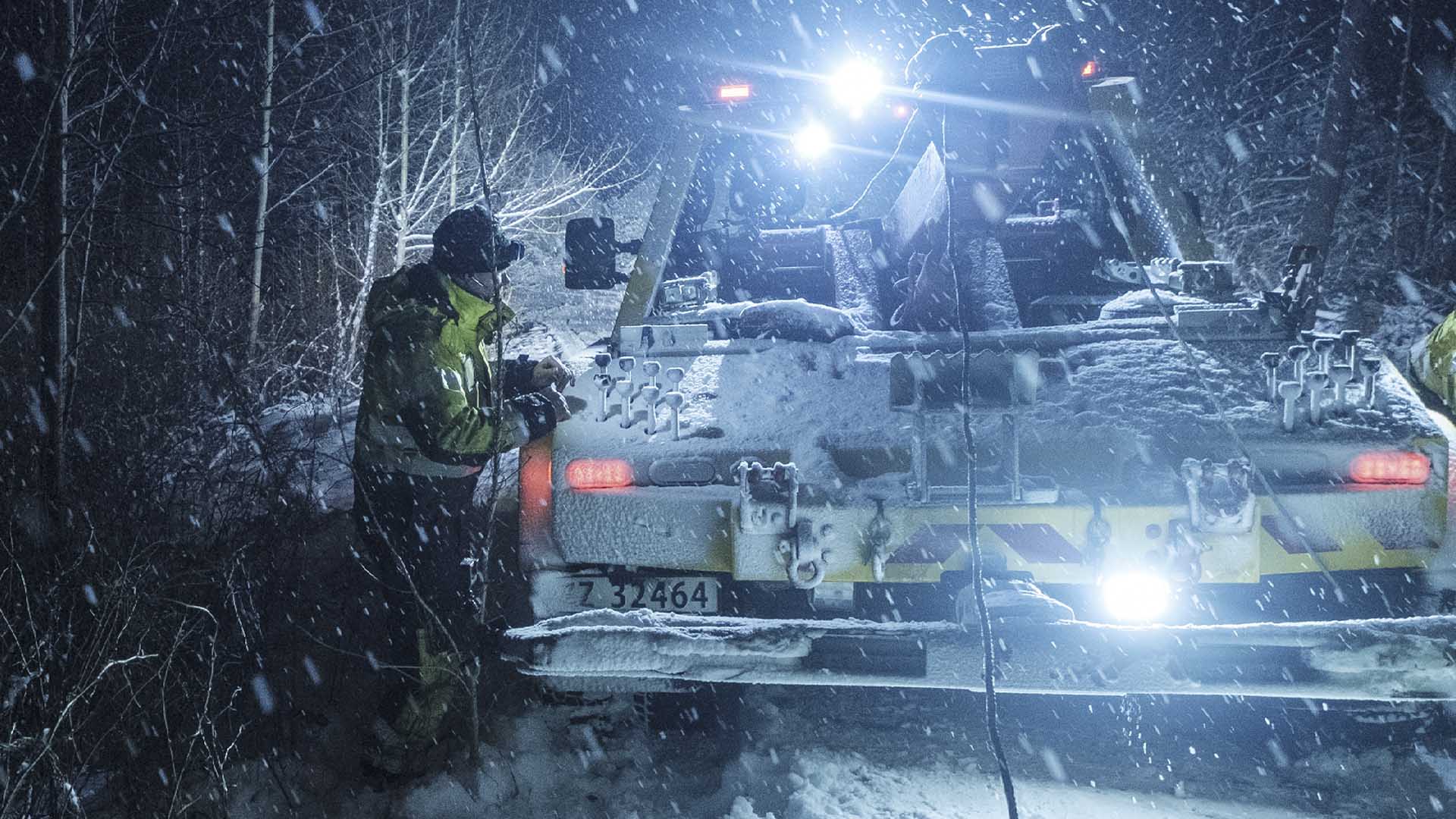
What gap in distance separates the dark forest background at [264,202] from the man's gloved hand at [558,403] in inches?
41.7

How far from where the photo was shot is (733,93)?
4.80 meters

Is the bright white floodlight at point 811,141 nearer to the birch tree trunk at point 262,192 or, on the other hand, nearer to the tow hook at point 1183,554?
the tow hook at point 1183,554

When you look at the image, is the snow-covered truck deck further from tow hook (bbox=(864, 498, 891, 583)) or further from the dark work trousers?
the dark work trousers

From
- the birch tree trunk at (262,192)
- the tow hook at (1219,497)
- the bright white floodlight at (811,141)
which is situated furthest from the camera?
the birch tree trunk at (262,192)

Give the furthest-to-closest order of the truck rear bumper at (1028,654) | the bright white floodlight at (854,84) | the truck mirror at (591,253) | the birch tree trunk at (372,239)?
the birch tree trunk at (372,239), the bright white floodlight at (854,84), the truck mirror at (591,253), the truck rear bumper at (1028,654)

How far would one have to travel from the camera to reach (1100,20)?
59.3 ft

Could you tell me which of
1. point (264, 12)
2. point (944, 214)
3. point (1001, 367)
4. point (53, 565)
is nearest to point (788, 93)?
point (944, 214)

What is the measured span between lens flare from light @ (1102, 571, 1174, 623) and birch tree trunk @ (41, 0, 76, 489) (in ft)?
13.2

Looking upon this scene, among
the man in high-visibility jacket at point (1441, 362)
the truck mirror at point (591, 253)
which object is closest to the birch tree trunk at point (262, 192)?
the truck mirror at point (591, 253)

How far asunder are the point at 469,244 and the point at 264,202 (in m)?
9.32

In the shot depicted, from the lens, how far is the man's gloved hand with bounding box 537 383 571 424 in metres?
2.97

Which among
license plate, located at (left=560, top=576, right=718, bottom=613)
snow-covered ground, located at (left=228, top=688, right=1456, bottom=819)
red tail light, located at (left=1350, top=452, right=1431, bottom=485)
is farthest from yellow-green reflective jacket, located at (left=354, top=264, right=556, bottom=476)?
red tail light, located at (left=1350, top=452, right=1431, bottom=485)

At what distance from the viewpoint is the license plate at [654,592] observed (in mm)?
2928

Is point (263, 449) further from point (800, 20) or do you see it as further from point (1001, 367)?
point (800, 20)
